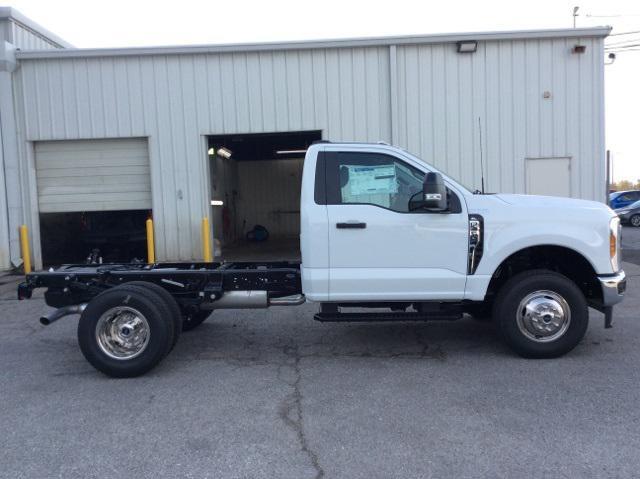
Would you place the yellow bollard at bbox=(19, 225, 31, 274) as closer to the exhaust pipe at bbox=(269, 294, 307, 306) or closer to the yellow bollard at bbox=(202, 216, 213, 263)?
the yellow bollard at bbox=(202, 216, 213, 263)

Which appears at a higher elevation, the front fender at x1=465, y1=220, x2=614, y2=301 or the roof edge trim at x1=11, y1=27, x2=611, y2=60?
the roof edge trim at x1=11, y1=27, x2=611, y2=60

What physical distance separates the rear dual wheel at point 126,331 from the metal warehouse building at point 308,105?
26.3 feet

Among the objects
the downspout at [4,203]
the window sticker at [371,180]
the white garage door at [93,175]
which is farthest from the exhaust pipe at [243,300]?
the downspout at [4,203]

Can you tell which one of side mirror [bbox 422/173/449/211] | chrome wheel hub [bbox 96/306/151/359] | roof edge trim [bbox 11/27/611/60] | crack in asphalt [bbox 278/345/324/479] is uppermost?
roof edge trim [bbox 11/27/611/60]

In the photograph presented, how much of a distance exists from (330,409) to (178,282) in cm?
229

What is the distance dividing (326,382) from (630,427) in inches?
96.3

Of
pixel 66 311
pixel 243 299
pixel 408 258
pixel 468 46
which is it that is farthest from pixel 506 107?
pixel 66 311

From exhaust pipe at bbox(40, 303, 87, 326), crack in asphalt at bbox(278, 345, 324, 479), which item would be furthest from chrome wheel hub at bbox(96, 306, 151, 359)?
crack in asphalt at bbox(278, 345, 324, 479)

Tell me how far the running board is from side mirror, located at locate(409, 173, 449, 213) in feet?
3.57

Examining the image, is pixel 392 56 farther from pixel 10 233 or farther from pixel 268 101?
pixel 10 233

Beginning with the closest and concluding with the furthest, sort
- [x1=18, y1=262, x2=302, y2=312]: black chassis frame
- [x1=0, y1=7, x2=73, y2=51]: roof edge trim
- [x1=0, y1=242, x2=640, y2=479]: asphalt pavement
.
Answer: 1. [x1=0, y1=242, x2=640, y2=479]: asphalt pavement
2. [x1=18, y1=262, x2=302, y2=312]: black chassis frame
3. [x1=0, y1=7, x2=73, y2=51]: roof edge trim

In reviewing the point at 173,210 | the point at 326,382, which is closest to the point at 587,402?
the point at 326,382

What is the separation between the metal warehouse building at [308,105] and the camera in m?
13.2

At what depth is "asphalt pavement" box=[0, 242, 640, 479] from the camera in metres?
3.75
